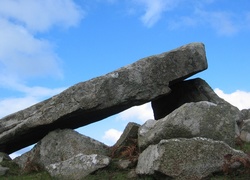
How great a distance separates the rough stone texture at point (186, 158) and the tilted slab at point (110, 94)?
390 cm

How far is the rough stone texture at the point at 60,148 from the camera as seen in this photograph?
1477cm

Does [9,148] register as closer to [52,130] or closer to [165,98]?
[52,130]

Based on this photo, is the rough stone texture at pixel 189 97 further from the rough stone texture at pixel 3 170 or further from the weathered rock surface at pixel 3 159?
the rough stone texture at pixel 3 170

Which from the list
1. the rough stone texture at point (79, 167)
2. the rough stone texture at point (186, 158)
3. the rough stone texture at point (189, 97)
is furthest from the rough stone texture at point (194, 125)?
the rough stone texture at point (189, 97)

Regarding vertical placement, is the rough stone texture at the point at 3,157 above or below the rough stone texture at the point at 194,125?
above

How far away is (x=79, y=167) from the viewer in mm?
12117

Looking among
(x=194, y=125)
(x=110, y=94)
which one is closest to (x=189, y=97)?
(x=110, y=94)

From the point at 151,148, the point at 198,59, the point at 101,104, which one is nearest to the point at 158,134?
the point at 151,148

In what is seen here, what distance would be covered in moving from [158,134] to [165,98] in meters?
6.62

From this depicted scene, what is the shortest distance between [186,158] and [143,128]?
258 centimetres

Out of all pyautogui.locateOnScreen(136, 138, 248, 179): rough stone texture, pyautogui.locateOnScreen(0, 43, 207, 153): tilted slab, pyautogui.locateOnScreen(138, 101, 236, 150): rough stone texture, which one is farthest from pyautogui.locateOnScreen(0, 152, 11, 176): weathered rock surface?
pyautogui.locateOnScreen(136, 138, 248, 179): rough stone texture

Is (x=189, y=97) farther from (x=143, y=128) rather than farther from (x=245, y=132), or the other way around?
(x=143, y=128)

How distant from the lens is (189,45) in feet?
51.2

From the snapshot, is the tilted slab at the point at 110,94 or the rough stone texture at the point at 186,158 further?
the tilted slab at the point at 110,94
